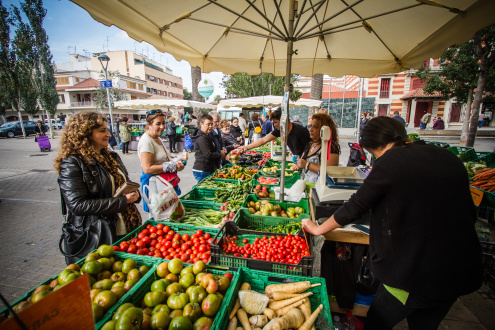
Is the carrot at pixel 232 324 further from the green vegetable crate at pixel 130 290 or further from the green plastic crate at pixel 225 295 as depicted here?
the green vegetable crate at pixel 130 290

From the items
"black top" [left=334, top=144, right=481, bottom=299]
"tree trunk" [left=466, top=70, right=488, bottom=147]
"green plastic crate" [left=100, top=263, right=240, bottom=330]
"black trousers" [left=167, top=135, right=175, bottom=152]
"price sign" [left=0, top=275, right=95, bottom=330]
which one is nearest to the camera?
"price sign" [left=0, top=275, right=95, bottom=330]

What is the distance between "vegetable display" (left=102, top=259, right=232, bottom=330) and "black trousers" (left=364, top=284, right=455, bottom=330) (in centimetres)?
113

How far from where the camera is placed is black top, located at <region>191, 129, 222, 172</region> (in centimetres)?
477

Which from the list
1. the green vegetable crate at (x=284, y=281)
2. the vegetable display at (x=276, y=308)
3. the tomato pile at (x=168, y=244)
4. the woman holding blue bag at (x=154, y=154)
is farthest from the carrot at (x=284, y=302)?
the woman holding blue bag at (x=154, y=154)

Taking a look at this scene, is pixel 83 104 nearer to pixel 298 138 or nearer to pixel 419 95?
pixel 298 138

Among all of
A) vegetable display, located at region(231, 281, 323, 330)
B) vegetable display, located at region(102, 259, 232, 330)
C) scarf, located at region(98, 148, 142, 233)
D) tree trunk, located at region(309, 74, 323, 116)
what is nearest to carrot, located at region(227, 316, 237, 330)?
vegetable display, located at region(231, 281, 323, 330)

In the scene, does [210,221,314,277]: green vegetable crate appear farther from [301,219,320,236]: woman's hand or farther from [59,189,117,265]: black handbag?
[59,189,117,265]: black handbag

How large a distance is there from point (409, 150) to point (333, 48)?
312cm

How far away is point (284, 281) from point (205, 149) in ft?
11.0

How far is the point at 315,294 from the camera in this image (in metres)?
1.83

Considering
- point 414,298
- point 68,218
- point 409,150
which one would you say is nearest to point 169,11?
point 68,218

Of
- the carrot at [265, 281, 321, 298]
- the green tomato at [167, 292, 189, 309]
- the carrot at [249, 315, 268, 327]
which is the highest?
the green tomato at [167, 292, 189, 309]

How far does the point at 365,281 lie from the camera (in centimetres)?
248

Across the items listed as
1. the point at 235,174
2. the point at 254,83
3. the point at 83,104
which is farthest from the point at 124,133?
the point at 83,104
